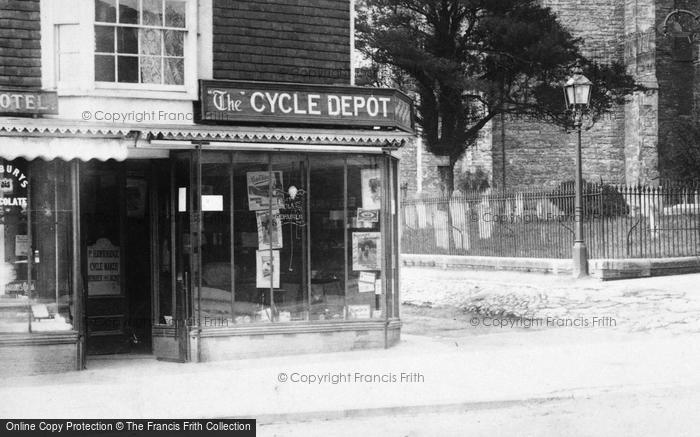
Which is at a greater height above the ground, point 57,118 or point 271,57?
point 271,57

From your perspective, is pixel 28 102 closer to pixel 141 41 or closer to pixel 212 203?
pixel 141 41

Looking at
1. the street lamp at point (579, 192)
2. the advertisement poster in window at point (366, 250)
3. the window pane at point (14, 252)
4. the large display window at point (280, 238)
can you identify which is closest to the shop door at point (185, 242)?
the large display window at point (280, 238)

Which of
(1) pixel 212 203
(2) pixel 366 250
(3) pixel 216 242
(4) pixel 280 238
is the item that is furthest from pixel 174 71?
(2) pixel 366 250

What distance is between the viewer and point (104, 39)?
12141 millimetres

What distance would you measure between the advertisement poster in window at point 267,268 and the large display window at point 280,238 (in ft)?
0.05

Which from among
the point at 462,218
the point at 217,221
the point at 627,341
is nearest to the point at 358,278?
the point at 217,221

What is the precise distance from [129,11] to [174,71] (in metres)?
0.98

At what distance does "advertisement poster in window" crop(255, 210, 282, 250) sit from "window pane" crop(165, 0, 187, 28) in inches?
111

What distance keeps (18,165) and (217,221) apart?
264 centimetres

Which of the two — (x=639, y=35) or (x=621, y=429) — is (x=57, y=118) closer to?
(x=621, y=429)

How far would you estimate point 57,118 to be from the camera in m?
11.5

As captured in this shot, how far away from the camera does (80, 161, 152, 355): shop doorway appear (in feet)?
43.1

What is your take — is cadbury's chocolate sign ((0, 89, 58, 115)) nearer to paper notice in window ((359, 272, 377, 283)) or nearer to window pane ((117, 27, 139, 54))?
window pane ((117, 27, 139, 54))

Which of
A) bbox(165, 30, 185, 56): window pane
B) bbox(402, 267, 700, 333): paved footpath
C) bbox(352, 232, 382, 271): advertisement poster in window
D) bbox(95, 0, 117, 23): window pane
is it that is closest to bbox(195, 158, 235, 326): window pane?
bbox(165, 30, 185, 56): window pane
